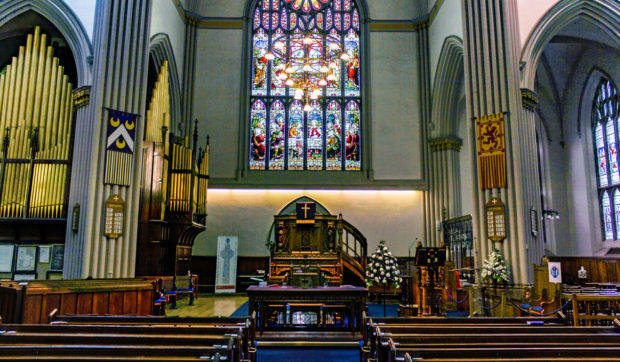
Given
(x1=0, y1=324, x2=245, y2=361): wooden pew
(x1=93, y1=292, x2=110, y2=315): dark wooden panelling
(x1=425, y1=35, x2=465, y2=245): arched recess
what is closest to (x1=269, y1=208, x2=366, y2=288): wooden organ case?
(x1=425, y1=35, x2=465, y2=245): arched recess

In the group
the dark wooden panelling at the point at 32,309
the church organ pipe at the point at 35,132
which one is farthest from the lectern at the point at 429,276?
the church organ pipe at the point at 35,132

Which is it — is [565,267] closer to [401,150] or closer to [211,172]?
[401,150]

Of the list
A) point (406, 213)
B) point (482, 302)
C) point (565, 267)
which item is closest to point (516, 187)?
point (482, 302)

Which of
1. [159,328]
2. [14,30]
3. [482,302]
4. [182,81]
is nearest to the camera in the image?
[159,328]

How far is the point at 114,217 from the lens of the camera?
10.2 meters

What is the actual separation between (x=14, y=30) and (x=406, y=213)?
45.3 feet

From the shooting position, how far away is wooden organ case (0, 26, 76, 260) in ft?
35.1

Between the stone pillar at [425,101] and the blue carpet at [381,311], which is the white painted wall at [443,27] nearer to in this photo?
the stone pillar at [425,101]

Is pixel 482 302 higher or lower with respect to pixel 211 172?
lower

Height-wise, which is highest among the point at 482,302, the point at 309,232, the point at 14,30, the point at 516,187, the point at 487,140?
the point at 14,30

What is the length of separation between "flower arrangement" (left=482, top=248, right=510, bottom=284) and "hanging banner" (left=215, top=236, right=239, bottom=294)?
840 cm

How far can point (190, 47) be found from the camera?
1725 centimetres

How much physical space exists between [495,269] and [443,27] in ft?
30.8

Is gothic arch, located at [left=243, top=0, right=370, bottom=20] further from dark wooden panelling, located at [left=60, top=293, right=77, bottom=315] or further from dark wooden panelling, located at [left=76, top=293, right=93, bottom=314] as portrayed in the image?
dark wooden panelling, located at [left=60, top=293, right=77, bottom=315]
